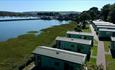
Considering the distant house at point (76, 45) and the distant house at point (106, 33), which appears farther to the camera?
the distant house at point (106, 33)

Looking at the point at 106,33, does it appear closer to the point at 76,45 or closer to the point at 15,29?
the point at 76,45

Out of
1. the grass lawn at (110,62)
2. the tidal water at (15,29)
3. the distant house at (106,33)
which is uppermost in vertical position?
the distant house at (106,33)

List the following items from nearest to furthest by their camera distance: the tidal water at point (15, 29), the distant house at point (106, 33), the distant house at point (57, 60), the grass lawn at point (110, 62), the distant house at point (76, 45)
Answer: the distant house at point (57, 60), the grass lawn at point (110, 62), the distant house at point (76, 45), the distant house at point (106, 33), the tidal water at point (15, 29)

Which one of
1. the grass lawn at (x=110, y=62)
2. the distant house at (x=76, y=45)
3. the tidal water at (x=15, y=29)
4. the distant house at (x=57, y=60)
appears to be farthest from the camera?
the tidal water at (x=15, y=29)

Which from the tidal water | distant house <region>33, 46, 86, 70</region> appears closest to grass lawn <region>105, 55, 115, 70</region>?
distant house <region>33, 46, 86, 70</region>

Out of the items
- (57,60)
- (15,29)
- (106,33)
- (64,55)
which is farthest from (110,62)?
(15,29)

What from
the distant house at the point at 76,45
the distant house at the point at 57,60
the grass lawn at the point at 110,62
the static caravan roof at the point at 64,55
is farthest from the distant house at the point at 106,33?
the distant house at the point at 57,60

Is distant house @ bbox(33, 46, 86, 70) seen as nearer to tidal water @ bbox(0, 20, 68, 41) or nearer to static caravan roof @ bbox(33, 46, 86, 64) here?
static caravan roof @ bbox(33, 46, 86, 64)

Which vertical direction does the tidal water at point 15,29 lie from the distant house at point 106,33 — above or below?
below

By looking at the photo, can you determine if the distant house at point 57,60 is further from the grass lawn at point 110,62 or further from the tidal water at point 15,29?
the tidal water at point 15,29
